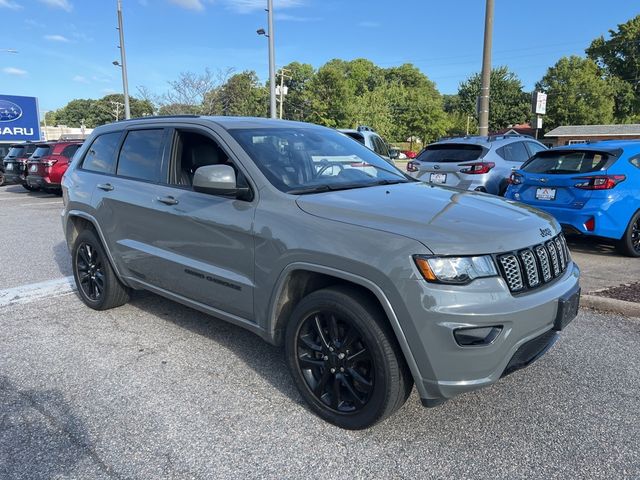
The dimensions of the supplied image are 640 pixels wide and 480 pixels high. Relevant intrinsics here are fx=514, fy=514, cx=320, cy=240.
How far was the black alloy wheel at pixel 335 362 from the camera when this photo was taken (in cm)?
279

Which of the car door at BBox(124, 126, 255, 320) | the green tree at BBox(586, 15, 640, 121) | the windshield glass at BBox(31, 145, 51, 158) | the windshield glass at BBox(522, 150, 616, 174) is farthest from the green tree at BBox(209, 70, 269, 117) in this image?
the car door at BBox(124, 126, 255, 320)

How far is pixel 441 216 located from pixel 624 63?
85.6m

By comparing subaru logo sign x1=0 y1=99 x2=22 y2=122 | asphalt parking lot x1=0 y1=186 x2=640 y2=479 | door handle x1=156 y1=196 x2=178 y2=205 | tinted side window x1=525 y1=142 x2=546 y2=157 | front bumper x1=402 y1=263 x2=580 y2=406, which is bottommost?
asphalt parking lot x1=0 y1=186 x2=640 y2=479

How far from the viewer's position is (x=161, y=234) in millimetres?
3920

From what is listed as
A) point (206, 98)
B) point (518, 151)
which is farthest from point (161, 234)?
point (206, 98)

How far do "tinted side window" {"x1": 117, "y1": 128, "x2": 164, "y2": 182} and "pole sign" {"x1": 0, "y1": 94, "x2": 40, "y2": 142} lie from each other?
31774 millimetres

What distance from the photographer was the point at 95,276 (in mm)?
4867

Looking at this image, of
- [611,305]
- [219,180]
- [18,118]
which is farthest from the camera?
[18,118]

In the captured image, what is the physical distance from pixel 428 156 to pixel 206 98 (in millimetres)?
22842

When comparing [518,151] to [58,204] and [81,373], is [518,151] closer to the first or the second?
[81,373]

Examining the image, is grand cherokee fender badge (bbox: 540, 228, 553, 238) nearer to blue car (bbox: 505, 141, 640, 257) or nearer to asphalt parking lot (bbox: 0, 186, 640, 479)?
asphalt parking lot (bbox: 0, 186, 640, 479)

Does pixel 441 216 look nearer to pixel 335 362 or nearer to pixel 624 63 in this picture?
pixel 335 362

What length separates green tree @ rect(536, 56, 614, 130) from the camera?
6531 cm

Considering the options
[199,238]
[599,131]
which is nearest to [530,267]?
[199,238]
